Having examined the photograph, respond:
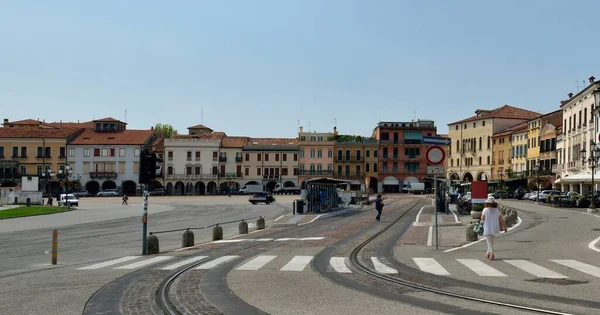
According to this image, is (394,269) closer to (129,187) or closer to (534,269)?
(534,269)

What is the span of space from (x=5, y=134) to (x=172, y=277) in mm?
116997

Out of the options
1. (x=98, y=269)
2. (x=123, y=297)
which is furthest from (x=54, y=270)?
(x=123, y=297)

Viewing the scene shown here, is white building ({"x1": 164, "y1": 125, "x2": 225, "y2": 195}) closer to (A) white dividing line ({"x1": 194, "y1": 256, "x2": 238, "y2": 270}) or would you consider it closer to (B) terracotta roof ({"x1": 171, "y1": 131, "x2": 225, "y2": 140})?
(B) terracotta roof ({"x1": 171, "y1": 131, "x2": 225, "y2": 140})

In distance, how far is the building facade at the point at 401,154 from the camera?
125000 millimetres

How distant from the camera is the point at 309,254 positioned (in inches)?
719

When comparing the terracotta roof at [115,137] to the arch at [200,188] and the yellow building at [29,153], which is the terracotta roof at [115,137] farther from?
the arch at [200,188]

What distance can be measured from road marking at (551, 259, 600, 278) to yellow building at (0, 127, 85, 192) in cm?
11277

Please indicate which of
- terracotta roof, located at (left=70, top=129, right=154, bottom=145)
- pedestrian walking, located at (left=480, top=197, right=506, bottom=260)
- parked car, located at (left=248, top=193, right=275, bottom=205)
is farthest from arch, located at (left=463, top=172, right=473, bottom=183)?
pedestrian walking, located at (left=480, top=197, right=506, bottom=260)

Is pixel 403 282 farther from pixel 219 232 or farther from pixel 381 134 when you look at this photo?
pixel 381 134

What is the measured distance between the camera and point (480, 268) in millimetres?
13898

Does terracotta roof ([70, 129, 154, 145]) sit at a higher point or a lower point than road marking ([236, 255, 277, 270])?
higher

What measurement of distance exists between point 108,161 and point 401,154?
5452cm

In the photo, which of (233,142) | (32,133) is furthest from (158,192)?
(32,133)

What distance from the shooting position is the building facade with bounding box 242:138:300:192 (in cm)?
12212
